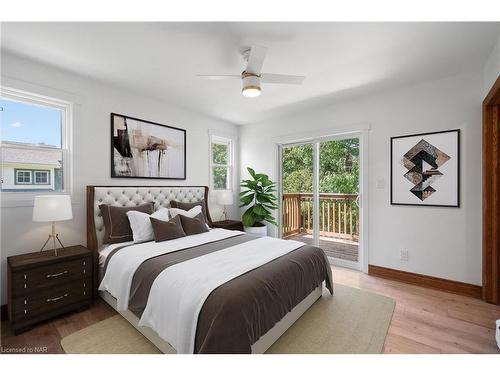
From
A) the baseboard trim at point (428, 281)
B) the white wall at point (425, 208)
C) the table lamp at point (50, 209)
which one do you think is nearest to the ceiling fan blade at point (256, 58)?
the white wall at point (425, 208)

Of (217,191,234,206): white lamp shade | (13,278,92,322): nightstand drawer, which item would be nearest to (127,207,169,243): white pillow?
(13,278,92,322): nightstand drawer

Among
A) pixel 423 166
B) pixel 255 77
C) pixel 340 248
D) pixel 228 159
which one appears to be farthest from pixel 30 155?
pixel 423 166

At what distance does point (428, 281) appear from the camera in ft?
9.59

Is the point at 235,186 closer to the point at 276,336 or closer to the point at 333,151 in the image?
the point at 333,151

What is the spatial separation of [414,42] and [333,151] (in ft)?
6.27

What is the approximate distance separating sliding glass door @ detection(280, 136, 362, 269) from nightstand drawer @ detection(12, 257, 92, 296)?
10.6 ft

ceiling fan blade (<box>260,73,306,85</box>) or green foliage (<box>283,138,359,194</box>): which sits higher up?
ceiling fan blade (<box>260,73,306,85</box>)

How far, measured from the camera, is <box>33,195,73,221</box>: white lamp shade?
6.91 feet

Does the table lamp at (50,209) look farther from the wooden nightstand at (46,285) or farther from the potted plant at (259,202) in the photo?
the potted plant at (259,202)

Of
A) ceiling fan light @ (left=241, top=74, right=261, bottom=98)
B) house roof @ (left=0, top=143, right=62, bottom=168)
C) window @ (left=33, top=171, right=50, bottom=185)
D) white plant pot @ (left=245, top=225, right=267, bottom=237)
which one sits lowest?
white plant pot @ (left=245, top=225, right=267, bottom=237)

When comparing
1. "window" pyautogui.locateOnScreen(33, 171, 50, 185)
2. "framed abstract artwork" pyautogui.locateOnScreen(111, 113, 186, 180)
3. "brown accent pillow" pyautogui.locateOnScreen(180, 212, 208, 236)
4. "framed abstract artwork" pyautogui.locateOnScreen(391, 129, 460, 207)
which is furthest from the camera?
"framed abstract artwork" pyautogui.locateOnScreen(111, 113, 186, 180)

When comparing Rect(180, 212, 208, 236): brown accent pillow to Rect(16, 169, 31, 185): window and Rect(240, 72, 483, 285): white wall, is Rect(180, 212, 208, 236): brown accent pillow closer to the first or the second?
Rect(16, 169, 31, 185): window
